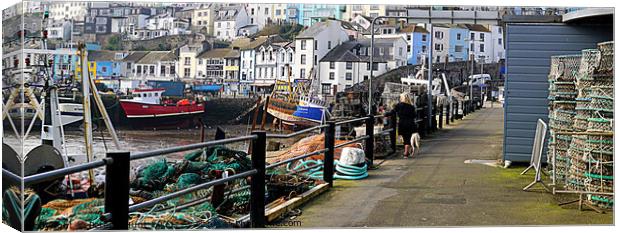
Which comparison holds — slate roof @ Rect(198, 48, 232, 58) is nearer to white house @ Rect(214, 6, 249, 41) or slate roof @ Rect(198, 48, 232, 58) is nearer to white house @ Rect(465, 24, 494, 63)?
white house @ Rect(214, 6, 249, 41)

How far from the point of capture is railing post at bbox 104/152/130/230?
542cm

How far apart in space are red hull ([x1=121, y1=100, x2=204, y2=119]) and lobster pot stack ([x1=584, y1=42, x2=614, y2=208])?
357 inches

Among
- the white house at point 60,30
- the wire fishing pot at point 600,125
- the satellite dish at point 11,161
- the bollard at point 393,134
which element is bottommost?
the bollard at point 393,134

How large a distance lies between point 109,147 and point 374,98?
4.59 metres

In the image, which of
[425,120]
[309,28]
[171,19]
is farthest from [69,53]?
[425,120]

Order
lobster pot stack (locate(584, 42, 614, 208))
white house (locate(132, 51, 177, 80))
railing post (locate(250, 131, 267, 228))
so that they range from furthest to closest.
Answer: white house (locate(132, 51, 177, 80)), lobster pot stack (locate(584, 42, 614, 208)), railing post (locate(250, 131, 267, 228))

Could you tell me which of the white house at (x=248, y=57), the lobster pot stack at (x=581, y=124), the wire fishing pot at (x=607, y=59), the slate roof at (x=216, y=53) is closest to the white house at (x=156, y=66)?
the slate roof at (x=216, y=53)

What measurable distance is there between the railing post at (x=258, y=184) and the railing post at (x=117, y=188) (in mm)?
1687

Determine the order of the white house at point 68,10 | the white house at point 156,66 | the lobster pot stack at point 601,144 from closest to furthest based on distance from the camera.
→ 1. the lobster pot stack at point 601,144
2. the white house at point 68,10
3. the white house at point 156,66

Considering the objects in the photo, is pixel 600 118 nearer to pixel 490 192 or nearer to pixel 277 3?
pixel 490 192

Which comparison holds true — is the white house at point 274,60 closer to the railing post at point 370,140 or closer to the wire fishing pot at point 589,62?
the railing post at point 370,140

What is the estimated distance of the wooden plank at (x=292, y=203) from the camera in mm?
7465

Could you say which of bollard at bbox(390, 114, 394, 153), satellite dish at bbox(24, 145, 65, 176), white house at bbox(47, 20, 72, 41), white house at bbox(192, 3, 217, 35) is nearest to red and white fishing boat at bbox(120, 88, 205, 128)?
white house at bbox(192, 3, 217, 35)

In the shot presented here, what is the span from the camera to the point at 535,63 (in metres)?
11.4
